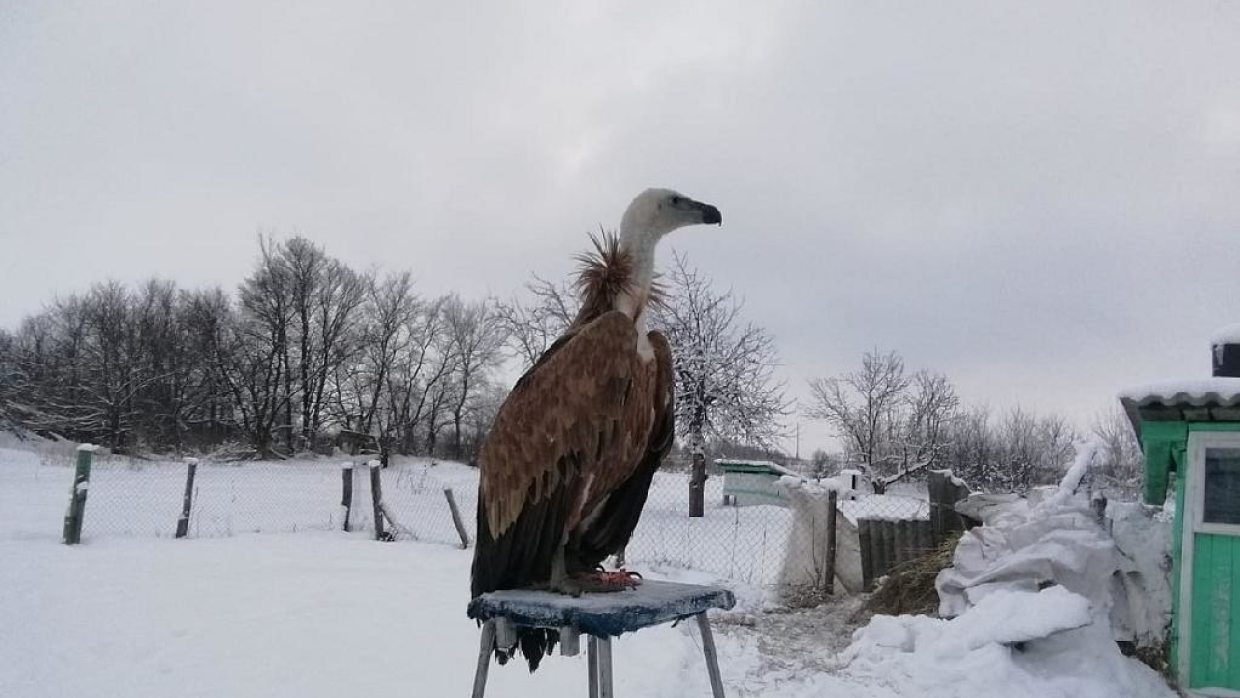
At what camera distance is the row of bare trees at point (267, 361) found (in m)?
32.2

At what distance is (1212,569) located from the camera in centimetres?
529

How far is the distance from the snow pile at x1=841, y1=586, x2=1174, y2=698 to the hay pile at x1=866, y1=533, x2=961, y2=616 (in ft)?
4.67

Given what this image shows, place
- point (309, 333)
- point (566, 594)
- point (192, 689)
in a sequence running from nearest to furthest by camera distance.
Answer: point (566, 594)
point (192, 689)
point (309, 333)

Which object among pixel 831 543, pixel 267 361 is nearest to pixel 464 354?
pixel 267 361

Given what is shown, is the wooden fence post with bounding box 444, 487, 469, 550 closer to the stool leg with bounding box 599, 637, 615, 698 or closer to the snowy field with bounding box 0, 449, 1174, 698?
the snowy field with bounding box 0, 449, 1174, 698

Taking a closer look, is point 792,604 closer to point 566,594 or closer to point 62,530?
point 566,594

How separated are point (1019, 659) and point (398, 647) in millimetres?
4570

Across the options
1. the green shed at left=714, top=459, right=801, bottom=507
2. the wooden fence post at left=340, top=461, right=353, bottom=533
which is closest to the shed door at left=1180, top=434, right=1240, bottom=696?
the wooden fence post at left=340, top=461, right=353, bottom=533

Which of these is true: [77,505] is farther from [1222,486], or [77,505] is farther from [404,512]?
[1222,486]

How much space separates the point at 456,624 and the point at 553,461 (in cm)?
458

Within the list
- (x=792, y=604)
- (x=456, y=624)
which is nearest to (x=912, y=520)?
(x=792, y=604)

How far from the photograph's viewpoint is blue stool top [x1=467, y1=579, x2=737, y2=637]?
196cm

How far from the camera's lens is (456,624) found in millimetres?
6250

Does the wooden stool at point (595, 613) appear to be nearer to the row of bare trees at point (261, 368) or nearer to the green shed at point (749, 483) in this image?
the green shed at point (749, 483)
